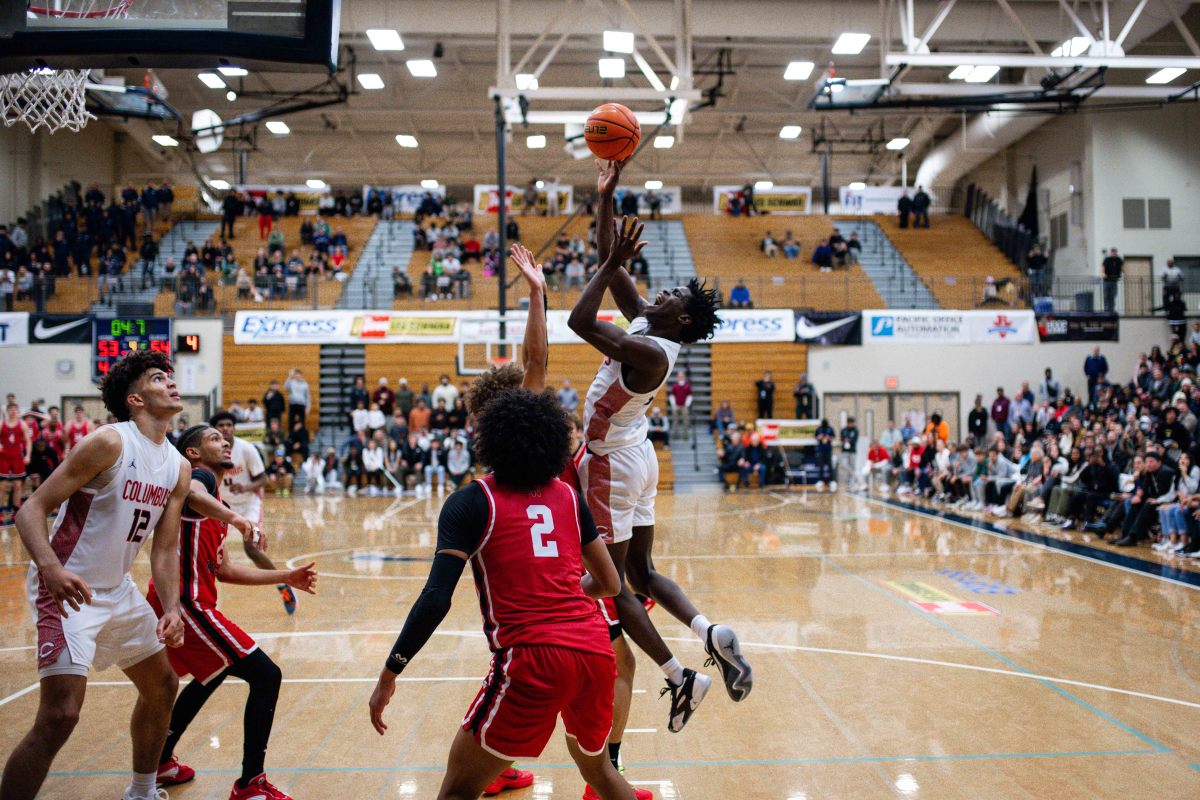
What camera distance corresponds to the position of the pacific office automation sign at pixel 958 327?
74.7ft

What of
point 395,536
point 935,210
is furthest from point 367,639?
point 935,210

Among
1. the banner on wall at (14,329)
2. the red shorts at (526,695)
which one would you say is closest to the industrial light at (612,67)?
the banner on wall at (14,329)

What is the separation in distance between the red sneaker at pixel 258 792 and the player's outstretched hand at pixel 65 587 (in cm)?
103

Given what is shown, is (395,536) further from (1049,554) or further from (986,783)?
(986,783)

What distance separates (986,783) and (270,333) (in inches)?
799

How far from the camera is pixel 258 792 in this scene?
150 inches

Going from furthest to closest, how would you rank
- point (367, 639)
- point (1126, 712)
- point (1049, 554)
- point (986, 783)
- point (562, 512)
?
point (1049, 554)
point (367, 639)
point (1126, 712)
point (986, 783)
point (562, 512)

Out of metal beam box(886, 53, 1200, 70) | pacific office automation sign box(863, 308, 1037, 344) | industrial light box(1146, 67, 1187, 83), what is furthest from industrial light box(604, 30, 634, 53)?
industrial light box(1146, 67, 1187, 83)

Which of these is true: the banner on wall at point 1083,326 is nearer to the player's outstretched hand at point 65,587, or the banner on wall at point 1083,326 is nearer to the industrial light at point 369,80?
the industrial light at point 369,80

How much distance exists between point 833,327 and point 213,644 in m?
20.8

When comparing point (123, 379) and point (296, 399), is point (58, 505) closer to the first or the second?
point (123, 379)

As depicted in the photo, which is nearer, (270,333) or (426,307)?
(270,333)

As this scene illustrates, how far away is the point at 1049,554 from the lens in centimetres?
1109

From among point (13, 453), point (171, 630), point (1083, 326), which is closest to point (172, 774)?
point (171, 630)
